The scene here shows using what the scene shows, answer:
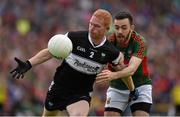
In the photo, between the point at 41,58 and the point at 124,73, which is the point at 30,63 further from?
the point at 124,73

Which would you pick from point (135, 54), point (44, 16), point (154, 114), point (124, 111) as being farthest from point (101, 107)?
point (135, 54)

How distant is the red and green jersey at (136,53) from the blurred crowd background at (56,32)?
4296 millimetres

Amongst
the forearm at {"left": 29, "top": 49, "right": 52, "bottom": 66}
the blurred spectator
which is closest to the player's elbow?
the forearm at {"left": 29, "top": 49, "right": 52, "bottom": 66}

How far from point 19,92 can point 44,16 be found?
156 inches

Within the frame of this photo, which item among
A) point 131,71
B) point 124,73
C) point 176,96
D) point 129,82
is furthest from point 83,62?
point 176,96

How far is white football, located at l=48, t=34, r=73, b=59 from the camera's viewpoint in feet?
36.7

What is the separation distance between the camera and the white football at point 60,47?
11172 millimetres

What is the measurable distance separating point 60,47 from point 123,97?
6.85 ft

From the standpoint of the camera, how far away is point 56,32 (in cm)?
2016

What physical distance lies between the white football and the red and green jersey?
47.6 inches

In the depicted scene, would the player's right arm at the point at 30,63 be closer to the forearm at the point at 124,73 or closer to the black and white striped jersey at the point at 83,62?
the black and white striped jersey at the point at 83,62

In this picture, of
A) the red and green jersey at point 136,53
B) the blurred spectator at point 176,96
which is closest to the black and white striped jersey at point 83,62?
the red and green jersey at point 136,53

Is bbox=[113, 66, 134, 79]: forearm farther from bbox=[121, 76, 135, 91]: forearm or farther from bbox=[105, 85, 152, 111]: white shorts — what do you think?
bbox=[105, 85, 152, 111]: white shorts

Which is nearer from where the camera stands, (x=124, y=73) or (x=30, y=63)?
(x=30, y=63)
